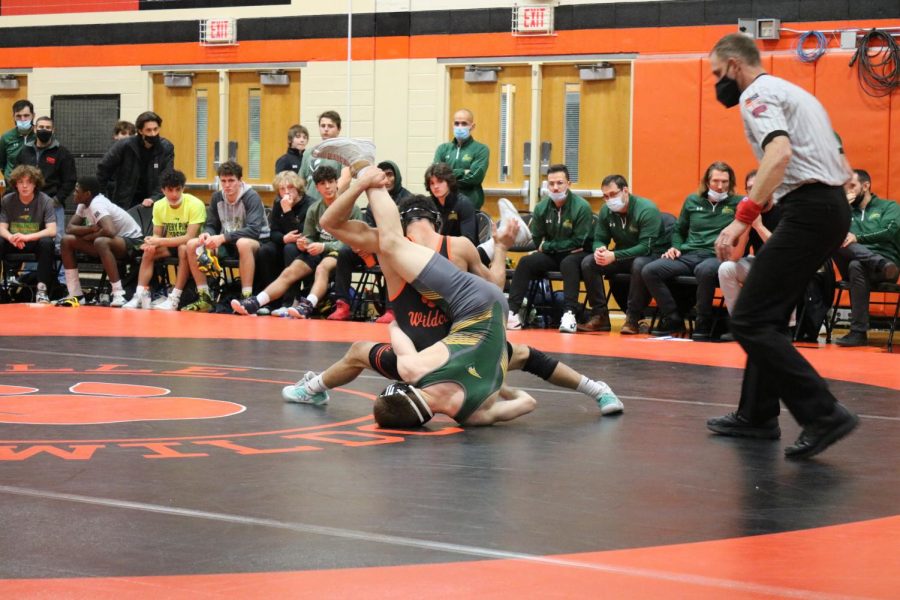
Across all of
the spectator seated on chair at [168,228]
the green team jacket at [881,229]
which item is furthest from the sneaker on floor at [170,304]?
the green team jacket at [881,229]

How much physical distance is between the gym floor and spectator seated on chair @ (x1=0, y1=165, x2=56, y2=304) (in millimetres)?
5373

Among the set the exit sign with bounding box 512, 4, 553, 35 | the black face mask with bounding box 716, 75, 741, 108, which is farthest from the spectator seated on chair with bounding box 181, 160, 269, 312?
the black face mask with bounding box 716, 75, 741, 108

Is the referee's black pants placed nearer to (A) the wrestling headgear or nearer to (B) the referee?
(B) the referee

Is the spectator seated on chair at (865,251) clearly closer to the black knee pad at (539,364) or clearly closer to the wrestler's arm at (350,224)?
the black knee pad at (539,364)

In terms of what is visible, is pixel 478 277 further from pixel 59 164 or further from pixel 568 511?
pixel 59 164

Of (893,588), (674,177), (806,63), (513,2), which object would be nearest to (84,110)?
(513,2)

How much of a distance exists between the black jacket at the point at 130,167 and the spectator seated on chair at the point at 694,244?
15.7 ft

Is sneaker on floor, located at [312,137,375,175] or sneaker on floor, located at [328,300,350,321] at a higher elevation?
sneaker on floor, located at [312,137,375,175]

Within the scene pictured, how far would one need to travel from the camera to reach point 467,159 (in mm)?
11133

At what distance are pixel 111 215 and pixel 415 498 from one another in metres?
8.57

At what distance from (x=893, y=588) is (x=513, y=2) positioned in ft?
33.0

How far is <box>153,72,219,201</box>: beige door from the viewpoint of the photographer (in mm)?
13805

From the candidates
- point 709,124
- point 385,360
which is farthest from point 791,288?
point 709,124

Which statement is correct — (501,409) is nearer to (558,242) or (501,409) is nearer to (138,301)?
(558,242)
